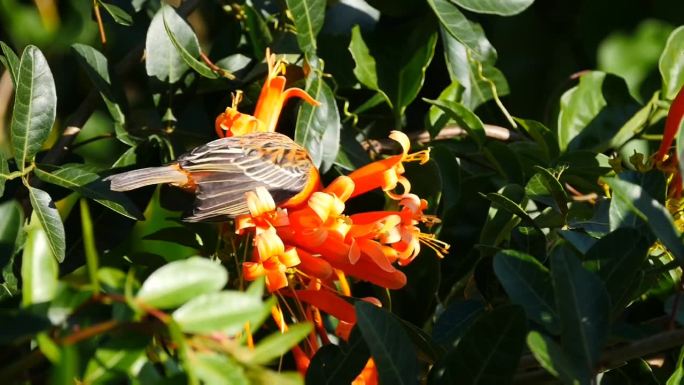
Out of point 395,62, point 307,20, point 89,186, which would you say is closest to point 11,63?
point 89,186

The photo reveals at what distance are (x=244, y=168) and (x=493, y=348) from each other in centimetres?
57

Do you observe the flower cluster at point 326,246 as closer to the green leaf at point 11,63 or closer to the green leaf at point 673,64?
the green leaf at point 11,63

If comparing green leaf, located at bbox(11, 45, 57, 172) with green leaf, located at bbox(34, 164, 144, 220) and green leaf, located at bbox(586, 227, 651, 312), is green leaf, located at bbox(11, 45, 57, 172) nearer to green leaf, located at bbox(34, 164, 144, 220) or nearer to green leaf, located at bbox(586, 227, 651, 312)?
green leaf, located at bbox(34, 164, 144, 220)

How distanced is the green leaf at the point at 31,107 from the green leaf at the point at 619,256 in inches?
32.2

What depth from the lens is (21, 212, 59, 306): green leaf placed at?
34.8 inches

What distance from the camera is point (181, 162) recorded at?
154 centimetres

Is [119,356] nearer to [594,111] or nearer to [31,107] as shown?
[31,107]

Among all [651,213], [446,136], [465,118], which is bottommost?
[446,136]

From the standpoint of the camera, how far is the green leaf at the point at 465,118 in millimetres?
1706

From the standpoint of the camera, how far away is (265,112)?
1574mm

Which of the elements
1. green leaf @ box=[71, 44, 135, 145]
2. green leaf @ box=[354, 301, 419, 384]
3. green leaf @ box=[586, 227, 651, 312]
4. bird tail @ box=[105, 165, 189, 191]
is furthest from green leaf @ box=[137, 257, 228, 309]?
green leaf @ box=[71, 44, 135, 145]

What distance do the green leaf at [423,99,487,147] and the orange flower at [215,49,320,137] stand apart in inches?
9.4

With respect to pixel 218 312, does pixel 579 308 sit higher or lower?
lower

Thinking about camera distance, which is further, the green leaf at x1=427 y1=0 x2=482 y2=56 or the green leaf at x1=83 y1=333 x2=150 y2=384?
the green leaf at x1=427 y1=0 x2=482 y2=56
